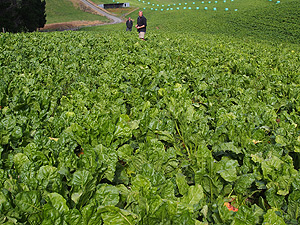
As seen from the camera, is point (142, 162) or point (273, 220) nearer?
point (273, 220)

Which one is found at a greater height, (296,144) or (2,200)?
(2,200)

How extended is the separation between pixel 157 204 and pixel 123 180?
3.14ft

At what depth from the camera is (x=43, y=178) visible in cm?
232

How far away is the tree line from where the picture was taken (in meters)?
29.6

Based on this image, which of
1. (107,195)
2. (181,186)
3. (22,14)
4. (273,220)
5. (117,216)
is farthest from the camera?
(22,14)

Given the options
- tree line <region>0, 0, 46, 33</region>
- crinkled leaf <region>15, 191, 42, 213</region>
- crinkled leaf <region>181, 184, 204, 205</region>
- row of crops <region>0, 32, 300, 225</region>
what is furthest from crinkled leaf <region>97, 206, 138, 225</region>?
tree line <region>0, 0, 46, 33</region>

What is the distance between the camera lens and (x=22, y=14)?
3312 centimetres

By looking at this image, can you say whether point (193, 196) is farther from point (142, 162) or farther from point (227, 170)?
point (142, 162)

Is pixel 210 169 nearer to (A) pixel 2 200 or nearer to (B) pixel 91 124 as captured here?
(B) pixel 91 124

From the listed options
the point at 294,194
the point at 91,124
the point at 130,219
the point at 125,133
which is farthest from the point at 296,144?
the point at 91,124

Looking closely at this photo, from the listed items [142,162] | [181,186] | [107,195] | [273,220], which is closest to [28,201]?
[107,195]

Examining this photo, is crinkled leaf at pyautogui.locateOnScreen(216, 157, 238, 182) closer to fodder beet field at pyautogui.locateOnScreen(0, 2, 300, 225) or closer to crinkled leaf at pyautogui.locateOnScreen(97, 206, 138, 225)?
fodder beet field at pyautogui.locateOnScreen(0, 2, 300, 225)

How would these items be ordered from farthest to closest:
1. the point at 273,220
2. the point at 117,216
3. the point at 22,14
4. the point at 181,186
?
the point at 22,14
the point at 181,186
the point at 273,220
the point at 117,216

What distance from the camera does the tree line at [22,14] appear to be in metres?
29.6
